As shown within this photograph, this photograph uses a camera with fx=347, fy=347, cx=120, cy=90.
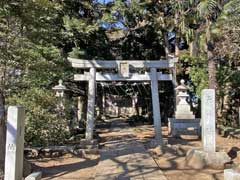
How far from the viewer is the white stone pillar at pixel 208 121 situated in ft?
27.4

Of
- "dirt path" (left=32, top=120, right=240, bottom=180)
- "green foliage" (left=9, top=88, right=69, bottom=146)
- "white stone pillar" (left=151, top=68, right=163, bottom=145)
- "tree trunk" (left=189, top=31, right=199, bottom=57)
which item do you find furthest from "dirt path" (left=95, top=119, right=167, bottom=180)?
"tree trunk" (left=189, top=31, right=199, bottom=57)

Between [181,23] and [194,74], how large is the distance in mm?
2605

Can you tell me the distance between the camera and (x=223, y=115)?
17.5 meters

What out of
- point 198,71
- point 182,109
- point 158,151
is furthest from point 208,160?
point 198,71

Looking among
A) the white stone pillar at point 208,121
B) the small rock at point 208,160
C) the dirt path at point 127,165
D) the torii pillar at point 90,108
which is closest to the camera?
the dirt path at point 127,165

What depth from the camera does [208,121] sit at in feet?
27.8

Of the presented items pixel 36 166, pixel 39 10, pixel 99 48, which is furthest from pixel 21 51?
pixel 99 48

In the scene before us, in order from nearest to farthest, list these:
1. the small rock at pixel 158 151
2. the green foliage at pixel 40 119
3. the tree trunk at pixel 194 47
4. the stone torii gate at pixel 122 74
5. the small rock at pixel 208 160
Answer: the small rock at pixel 208 160
the small rock at pixel 158 151
the green foliage at pixel 40 119
the stone torii gate at pixel 122 74
the tree trunk at pixel 194 47

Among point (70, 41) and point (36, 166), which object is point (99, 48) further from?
point (36, 166)

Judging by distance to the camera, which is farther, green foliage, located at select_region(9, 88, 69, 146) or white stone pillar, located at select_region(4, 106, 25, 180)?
green foliage, located at select_region(9, 88, 69, 146)

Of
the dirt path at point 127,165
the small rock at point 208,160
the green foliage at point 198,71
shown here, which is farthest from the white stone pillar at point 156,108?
the green foliage at point 198,71

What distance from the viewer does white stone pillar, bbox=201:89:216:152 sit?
329 inches

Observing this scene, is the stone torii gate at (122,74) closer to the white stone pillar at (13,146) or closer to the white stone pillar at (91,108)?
the white stone pillar at (91,108)

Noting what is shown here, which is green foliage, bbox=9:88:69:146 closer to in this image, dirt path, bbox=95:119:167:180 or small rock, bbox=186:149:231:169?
dirt path, bbox=95:119:167:180
